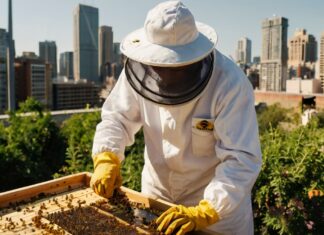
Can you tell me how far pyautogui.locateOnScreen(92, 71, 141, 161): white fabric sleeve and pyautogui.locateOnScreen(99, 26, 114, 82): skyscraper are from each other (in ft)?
395

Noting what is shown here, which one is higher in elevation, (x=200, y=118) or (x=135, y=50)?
(x=135, y=50)

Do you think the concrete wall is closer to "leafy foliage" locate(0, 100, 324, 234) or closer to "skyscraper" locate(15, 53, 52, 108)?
"skyscraper" locate(15, 53, 52, 108)

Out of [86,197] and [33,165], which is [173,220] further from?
[33,165]

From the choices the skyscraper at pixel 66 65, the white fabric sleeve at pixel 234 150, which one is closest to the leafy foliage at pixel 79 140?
the white fabric sleeve at pixel 234 150

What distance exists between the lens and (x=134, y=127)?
312 centimetres

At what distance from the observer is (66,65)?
145625 millimetres

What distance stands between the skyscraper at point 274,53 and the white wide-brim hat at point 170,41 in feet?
276

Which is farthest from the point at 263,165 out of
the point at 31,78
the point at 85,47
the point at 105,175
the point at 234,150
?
the point at 85,47

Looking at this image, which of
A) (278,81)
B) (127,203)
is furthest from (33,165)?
(278,81)

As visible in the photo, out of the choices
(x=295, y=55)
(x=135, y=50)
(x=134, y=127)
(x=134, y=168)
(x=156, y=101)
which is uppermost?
(x=295, y=55)

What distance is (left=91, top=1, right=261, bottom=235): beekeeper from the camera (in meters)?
2.34

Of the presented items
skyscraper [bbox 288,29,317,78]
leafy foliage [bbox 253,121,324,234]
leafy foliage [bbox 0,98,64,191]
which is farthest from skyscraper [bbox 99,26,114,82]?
leafy foliage [bbox 253,121,324,234]

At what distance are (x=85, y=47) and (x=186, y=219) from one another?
136 m

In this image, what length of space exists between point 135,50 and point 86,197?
4.04ft
